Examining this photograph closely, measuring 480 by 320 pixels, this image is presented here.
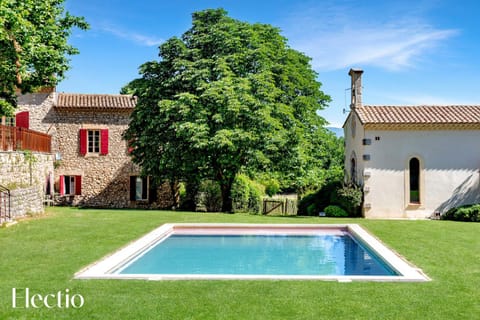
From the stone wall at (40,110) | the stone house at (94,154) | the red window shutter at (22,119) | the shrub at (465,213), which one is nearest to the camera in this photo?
the shrub at (465,213)

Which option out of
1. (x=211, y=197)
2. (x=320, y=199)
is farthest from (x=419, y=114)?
(x=211, y=197)

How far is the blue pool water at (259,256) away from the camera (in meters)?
11.9

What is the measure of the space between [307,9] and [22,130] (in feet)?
46.8

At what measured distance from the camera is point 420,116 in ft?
76.8

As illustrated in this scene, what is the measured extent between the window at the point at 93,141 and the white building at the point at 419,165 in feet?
54.8

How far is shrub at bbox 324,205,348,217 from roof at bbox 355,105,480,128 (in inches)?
168

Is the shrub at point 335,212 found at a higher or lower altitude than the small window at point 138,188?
lower

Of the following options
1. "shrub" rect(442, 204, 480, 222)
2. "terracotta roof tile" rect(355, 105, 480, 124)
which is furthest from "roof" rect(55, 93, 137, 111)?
"shrub" rect(442, 204, 480, 222)

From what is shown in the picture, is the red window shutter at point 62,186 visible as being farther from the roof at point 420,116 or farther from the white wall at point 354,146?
the roof at point 420,116

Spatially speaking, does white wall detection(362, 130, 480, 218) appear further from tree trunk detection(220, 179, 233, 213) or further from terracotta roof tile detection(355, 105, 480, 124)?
tree trunk detection(220, 179, 233, 213)

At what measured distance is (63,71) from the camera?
18.1 m

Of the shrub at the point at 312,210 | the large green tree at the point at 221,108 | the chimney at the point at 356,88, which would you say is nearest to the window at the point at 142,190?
the large green tree at the point at 221,108

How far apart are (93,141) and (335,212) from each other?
16869mm

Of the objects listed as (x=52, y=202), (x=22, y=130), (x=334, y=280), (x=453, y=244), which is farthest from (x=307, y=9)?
(x=52, y=202)
